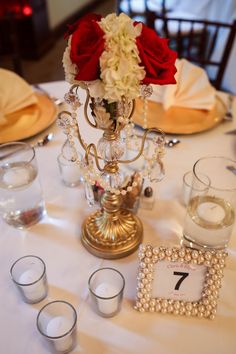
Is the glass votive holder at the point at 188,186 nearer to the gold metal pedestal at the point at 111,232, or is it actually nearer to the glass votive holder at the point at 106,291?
the gold metal pedestal at the point at 111,232

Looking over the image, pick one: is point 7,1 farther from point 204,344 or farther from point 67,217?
point 204,344

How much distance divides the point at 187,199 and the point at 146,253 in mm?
305

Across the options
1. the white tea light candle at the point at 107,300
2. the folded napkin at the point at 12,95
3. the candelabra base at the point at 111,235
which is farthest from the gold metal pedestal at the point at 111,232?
the folded napkin at the point at 12,95

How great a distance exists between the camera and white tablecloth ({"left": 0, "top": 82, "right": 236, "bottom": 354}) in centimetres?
60

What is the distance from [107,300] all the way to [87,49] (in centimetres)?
42

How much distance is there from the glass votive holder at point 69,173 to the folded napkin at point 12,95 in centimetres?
29

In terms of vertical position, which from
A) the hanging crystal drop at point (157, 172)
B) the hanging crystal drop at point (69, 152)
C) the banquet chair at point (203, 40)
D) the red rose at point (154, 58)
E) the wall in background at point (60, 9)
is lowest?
the wall in background at point (60, 9)

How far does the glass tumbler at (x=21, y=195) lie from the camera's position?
0.82 meters

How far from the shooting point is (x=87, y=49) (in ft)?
1.66

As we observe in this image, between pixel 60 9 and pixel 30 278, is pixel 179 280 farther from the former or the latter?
pixel 60 9

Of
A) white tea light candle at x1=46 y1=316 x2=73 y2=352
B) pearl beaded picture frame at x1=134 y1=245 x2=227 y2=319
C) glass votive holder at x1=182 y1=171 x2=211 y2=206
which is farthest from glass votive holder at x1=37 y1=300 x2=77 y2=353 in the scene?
glass votive holder at x1=182 y1=171 x2=211 y2=206

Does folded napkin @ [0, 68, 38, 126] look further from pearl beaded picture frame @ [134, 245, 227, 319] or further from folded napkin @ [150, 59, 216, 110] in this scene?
pearl beaded picture frame @ [134, 245, 227, 319]

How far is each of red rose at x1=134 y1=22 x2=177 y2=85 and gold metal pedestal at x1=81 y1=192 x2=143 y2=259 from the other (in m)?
0.29

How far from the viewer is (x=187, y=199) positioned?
2.86 ft
